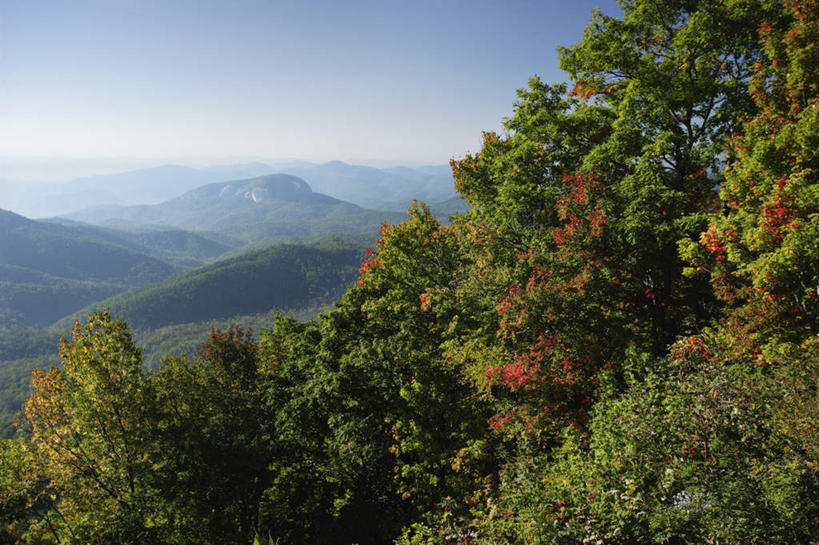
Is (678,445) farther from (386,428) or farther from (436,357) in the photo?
(386,428)

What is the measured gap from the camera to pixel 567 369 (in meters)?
10.7

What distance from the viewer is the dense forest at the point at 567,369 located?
275 inches

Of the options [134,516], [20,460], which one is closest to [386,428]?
[134,516]

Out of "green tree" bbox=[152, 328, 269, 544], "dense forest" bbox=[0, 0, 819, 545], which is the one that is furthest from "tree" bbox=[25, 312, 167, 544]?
"green tree" bbox=[152, 328, 269, 544]

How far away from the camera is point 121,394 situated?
13750 mm

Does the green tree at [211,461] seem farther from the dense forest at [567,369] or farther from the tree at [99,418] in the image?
the tree at [99,418]

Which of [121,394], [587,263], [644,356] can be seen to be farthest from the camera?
[121,394]

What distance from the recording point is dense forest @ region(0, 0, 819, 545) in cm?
698

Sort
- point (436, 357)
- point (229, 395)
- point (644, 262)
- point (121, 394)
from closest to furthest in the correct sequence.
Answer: point (644, 262), point (121, 394), point (436, 357), point (229, 395)

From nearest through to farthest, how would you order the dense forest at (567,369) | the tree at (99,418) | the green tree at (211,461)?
the dense forest at (567,369) < the green tree at (211,461) < the tree at (99,418)

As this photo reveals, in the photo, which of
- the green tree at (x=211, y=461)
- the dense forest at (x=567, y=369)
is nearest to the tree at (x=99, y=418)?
the dense forest at (x=567, y=369)

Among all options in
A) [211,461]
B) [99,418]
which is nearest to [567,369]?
[211,461]

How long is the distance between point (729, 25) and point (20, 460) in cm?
2851

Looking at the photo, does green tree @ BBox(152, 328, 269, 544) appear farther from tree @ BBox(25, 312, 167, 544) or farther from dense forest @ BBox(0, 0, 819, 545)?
tree @ BBox(25, 312, 167, 544)
